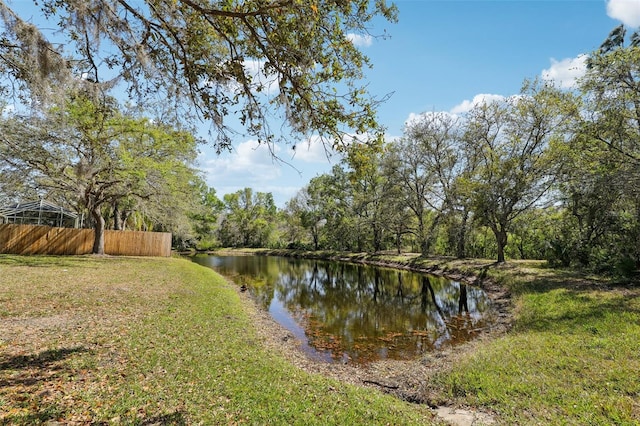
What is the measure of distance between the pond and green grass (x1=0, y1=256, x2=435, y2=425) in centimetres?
247

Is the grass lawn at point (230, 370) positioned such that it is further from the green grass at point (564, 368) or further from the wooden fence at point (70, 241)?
the wooden fence at point (70, 241)

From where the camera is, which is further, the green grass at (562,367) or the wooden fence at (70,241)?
the wooden fence at (70,241)

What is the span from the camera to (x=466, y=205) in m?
22.6

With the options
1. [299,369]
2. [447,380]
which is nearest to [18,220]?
[299,369]

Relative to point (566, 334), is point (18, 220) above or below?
above

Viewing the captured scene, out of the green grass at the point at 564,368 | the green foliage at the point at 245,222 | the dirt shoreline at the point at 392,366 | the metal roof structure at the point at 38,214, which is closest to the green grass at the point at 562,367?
the green grass at the point at 564,368

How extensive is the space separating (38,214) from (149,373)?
28988 millimetres

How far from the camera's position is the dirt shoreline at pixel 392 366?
609cm

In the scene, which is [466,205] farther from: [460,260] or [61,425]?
[61,425]

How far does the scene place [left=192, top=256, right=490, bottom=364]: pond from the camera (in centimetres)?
924

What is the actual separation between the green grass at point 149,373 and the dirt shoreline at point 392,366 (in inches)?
22.3

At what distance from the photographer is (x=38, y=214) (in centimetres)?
2594

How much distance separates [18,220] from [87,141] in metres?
17.7

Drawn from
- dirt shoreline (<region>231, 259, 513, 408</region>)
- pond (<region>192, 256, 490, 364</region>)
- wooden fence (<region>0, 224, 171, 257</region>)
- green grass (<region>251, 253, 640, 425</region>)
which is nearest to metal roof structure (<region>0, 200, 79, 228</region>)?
wooden fence (<region>0, 224, 171, 257</region>)
